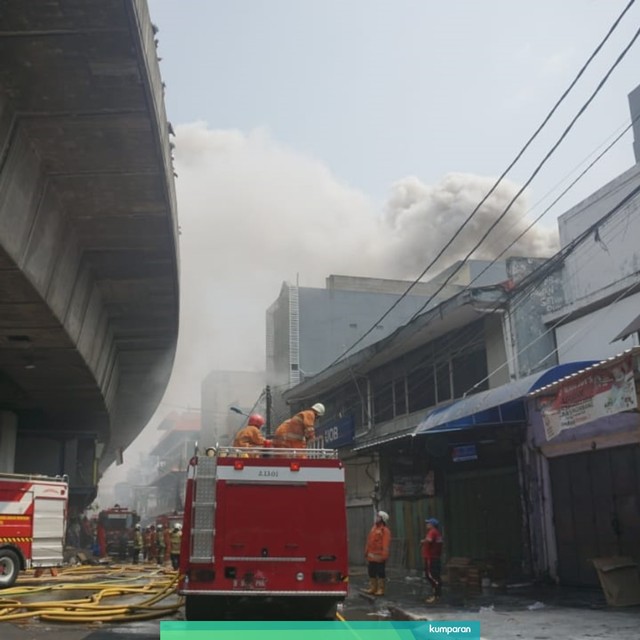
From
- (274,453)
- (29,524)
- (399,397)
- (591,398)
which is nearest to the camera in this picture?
(274,453)

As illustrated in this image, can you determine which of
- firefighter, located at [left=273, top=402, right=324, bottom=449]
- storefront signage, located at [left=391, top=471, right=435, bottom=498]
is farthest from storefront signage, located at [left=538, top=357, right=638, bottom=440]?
storefront signage, located at [left=391, top=471, right=435, bottom=498]

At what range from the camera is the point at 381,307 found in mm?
36469

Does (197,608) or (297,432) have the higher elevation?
(297,432)

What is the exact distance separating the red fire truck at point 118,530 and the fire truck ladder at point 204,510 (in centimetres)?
2683

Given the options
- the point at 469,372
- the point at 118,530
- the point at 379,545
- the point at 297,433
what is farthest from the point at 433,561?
the point at 118,530

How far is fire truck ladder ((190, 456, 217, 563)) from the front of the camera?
9078mm

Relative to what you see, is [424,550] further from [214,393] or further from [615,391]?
[214,393]

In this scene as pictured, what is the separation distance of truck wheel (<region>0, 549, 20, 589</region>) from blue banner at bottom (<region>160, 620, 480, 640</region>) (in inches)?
350

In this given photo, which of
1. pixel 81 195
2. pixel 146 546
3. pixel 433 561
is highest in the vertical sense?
pixel 81 195

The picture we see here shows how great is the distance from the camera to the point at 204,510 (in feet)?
30.5

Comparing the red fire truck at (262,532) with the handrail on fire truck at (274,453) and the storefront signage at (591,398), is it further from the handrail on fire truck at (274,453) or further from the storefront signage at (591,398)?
the storefront signage at (591,398)

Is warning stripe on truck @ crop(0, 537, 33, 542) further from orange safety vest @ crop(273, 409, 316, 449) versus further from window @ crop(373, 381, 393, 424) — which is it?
window @ crop(373, 381, 393, 424)

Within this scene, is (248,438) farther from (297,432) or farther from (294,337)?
(294,337)

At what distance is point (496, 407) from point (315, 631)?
725cm
